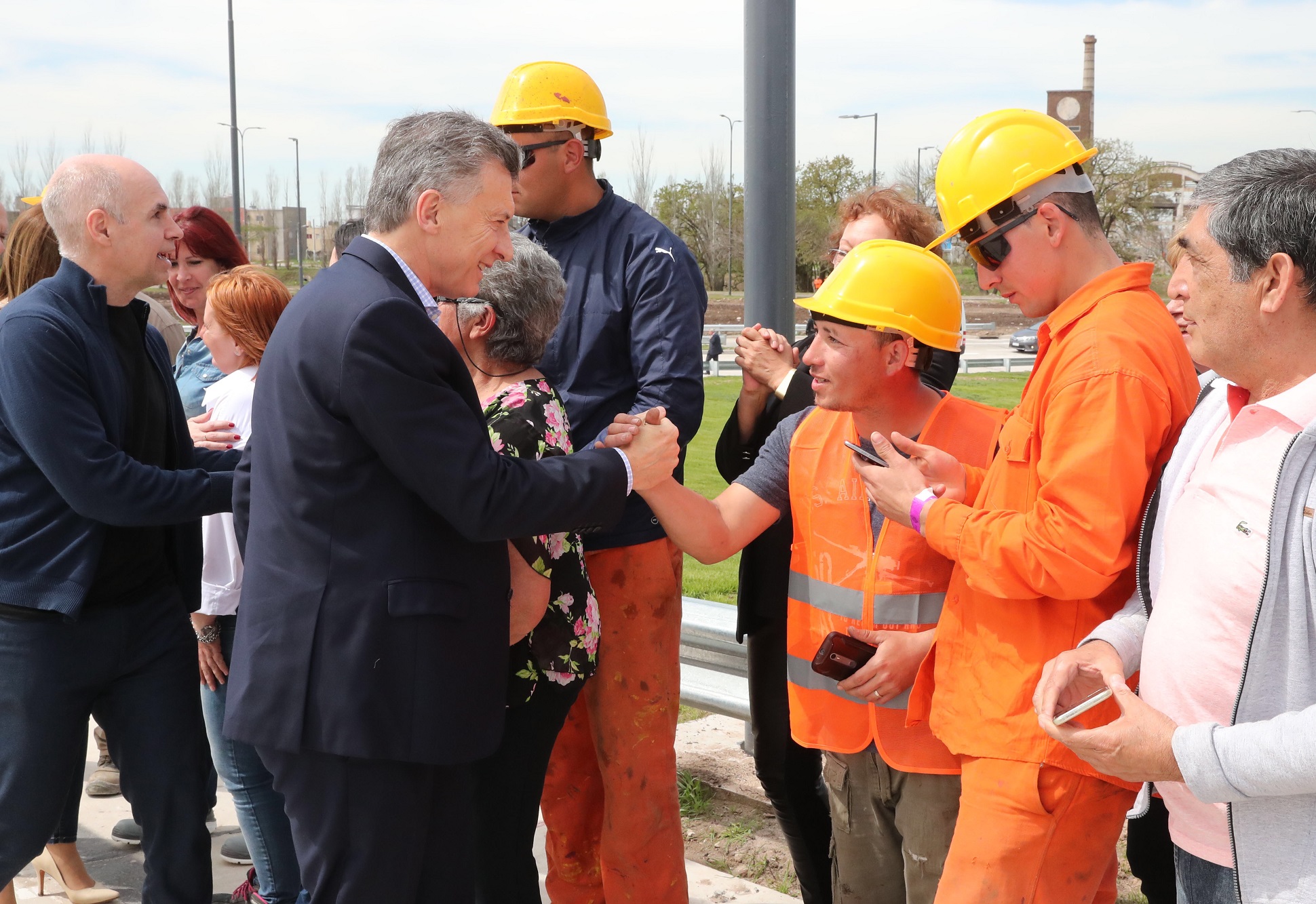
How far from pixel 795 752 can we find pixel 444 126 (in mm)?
2156

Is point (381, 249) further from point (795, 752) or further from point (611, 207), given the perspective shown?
point (795, 752)

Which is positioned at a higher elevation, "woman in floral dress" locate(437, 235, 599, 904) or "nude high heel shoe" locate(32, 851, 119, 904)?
"woman in floral dress" locate(437, 235, 599, 904)

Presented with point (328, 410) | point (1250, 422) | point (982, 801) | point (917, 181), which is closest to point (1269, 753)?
point (1250, 422)

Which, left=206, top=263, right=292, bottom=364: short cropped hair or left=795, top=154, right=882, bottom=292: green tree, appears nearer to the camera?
left=206, top=263, right=292, bottom=364: short cropped hair

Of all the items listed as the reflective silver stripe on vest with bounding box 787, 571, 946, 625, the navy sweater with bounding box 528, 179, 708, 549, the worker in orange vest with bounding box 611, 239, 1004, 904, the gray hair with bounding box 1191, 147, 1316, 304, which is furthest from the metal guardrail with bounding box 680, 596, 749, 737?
the gray hair with bounding box 1191, 147, 1316, 304

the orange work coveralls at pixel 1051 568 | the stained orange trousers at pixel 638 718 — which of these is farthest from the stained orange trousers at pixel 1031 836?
the stained orange trousers at pixel 638 718

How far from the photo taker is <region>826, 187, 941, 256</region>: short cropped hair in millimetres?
3576

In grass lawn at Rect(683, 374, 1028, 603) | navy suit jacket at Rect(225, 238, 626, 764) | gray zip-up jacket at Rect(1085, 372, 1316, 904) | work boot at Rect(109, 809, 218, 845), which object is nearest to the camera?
gray zip-up jacket at Rect(1085, 372, 1316, 904)

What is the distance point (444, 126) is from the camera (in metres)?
2.43

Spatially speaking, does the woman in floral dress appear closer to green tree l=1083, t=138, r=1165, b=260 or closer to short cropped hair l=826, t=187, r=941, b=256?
short cropped hair l=826, t=187, r=941, b=256

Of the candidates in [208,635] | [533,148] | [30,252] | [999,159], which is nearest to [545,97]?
[533,148]

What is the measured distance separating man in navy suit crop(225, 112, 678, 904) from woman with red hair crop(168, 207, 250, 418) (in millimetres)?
2042

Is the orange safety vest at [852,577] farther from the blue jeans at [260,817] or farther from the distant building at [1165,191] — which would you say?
the distant building at [1165,191]

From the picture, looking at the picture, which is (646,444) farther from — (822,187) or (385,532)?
(822,187)
